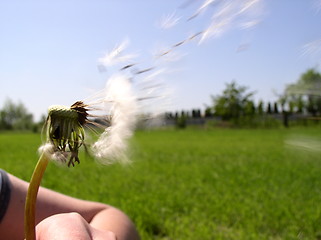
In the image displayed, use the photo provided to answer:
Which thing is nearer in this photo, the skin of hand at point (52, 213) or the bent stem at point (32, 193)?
the bent stem at point (32, 193)

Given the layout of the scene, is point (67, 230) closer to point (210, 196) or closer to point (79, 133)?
point (79, 133)

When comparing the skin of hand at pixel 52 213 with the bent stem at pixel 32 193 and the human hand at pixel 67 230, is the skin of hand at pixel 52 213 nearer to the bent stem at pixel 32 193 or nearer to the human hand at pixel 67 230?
the human hand at pixel 67 230

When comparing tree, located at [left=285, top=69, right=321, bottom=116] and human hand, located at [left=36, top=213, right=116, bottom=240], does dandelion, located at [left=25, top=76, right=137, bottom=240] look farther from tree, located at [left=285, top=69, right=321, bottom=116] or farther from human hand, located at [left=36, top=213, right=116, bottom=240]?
tree, located at [left=285, top=69, right=321, bottom=116]

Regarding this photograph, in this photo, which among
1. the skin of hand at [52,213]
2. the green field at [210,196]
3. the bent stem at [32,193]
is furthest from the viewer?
the green field at [210,196]

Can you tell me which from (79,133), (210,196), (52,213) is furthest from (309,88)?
(210,196)

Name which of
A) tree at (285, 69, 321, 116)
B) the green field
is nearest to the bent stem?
tree at (285, 69, 321, 116)

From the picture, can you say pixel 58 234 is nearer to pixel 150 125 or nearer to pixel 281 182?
pixel 150 125

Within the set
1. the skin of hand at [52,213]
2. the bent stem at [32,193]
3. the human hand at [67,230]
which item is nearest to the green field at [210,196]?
the skin of hand at [52,213]

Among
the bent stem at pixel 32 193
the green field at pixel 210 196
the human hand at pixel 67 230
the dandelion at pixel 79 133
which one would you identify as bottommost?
the green field at pixel 210 196
